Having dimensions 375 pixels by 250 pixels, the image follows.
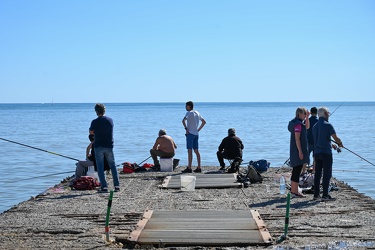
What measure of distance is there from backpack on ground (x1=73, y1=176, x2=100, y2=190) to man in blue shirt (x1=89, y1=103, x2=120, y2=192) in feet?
1.42

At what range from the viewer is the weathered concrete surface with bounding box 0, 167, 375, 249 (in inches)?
301

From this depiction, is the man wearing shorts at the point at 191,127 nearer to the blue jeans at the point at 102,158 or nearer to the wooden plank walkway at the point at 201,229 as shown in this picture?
the blue jeans at the point at 102,158

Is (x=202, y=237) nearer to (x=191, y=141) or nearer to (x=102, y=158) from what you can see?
(x=102, y=158)

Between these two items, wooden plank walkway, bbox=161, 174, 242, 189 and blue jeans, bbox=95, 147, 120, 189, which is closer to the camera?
blue jeans, bbox=95, 147, 120, 189

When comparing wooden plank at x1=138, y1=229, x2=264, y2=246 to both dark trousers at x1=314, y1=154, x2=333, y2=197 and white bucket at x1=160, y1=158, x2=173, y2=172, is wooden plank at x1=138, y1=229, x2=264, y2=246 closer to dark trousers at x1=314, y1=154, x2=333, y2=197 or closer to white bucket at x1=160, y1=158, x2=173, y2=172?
dark trousers at x1=314, y1=154, x2=333, y2=197

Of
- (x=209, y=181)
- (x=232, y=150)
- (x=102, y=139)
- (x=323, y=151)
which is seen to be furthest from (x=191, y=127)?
(x=323, y=151)

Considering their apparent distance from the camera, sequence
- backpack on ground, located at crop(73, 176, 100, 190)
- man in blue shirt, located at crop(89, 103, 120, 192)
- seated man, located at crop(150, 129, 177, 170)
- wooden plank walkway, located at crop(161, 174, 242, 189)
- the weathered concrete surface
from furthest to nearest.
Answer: seated man, located at crop(150, 129, 177, 170) < wooden plank walkway, located at crop(161, 174, 242, 189) < backpack on ground, located at crop(73, 176, 100, 190) < man in blue shirt, located at crop(89, 103, 120, 192) < the weathered concrete surface

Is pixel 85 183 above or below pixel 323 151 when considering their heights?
below

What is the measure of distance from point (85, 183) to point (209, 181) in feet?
8.30

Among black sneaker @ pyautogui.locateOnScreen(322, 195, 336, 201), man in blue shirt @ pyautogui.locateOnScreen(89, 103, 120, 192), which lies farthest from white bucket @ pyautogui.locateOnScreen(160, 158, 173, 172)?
black sneaker @ pyautogui.locateOnScreen(322, 195, 336, 201)

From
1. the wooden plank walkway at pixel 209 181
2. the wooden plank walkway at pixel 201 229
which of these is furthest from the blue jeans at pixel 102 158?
the wooden plank walkway at pixel 201 229

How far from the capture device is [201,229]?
26.6 feet

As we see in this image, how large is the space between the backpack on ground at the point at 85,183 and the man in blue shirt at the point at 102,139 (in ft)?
1.42

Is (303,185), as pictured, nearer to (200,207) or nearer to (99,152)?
(200,207)
